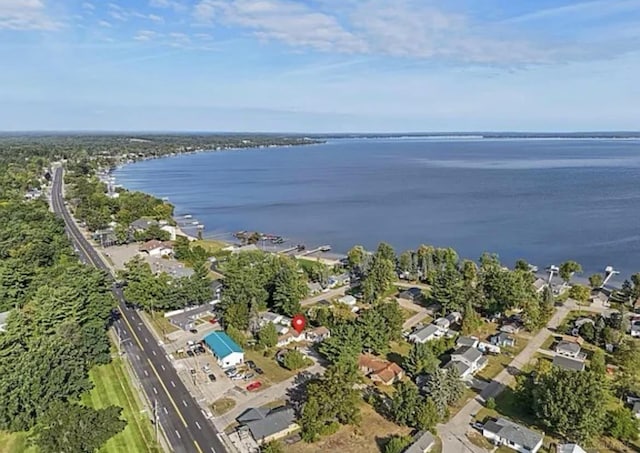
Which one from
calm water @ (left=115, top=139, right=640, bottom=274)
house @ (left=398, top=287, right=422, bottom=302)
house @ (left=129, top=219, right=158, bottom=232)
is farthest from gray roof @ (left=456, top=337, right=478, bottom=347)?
house @ (left=129, top=219, right=158, bottom=232)

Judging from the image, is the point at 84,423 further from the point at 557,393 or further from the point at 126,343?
the point at 557,393

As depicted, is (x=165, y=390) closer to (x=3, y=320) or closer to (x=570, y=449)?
(x=3, y=320)

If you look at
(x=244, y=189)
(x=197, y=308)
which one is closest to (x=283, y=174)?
(x=244, y=189)

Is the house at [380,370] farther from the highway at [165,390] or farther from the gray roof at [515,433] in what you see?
the highway at [165,390]

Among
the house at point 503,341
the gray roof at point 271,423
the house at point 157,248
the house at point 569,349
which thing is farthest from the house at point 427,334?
the house at point 157,248

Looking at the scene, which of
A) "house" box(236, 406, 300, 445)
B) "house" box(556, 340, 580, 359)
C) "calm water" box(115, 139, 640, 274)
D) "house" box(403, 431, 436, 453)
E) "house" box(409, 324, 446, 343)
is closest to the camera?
"house" box(403, 431, 436, 453)

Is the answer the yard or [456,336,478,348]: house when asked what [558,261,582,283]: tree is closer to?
[456,336,478,348]: house

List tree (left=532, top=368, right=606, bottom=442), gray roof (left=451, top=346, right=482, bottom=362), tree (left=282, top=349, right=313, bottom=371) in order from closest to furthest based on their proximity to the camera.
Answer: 1. tree (left=532, top=368, right=606, bottom=442)
2. tree (left=282, top=349, right=313, bottom=371)
3. gray roof (left=451, top=346, right=482, bottom=362)
